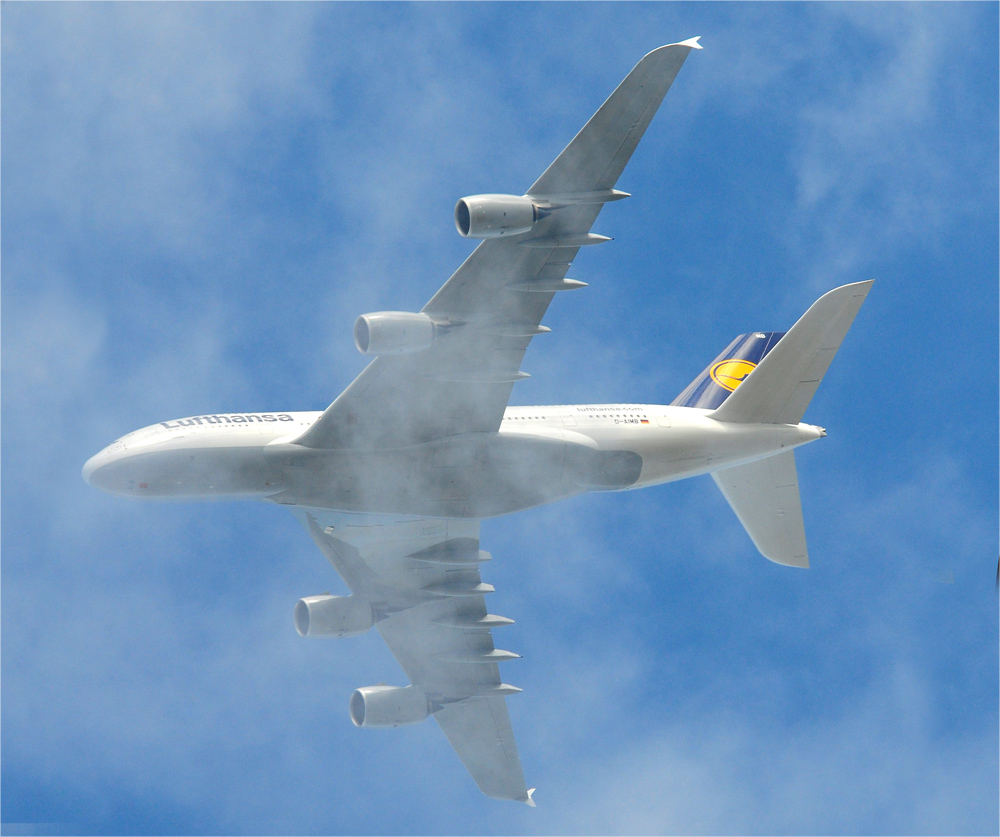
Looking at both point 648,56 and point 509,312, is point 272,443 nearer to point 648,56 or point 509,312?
point 509,312

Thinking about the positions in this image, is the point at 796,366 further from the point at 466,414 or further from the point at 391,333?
the point at 391,333

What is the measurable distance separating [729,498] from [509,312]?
13.4 m

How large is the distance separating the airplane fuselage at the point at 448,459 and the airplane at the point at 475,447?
6 cm

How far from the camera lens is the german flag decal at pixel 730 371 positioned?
45.3 m

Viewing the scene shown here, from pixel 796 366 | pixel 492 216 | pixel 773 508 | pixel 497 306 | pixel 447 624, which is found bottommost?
pixel 447 624

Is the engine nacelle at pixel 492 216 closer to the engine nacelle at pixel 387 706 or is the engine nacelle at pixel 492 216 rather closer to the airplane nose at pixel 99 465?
the airplane nose at pixel 99 465

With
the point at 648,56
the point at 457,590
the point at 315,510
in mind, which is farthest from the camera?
the point at 457,590

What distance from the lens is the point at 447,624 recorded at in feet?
146

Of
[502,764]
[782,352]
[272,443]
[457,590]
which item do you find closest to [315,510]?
[272,443]

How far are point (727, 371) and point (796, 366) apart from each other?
409 centimetres

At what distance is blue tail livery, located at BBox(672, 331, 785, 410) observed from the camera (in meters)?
45.1

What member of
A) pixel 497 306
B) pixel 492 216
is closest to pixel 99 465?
pixel 497 306

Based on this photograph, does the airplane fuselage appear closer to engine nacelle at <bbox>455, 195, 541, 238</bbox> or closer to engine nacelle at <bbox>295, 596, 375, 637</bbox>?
engine nacelle at <bbox>295, 596, 375, 637</bbox>

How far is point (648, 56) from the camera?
103 ft
